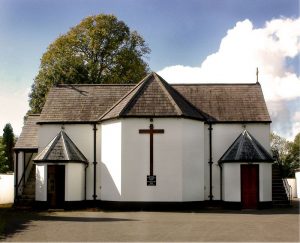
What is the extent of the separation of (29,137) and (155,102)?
10227mm

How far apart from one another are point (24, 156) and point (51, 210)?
22.7ft

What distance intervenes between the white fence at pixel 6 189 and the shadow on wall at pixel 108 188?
476 inches

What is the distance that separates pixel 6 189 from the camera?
3909 centimetres

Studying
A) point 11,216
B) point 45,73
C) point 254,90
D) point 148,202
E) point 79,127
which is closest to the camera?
point 11,216

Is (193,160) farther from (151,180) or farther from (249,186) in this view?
(249,186)

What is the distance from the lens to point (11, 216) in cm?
2453

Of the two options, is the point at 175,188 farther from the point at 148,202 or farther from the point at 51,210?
the point at 51,210

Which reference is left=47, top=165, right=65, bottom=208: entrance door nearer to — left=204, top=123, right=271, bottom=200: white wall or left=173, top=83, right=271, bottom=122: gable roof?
left=204, top=123, right=271, bottom=200: white wall

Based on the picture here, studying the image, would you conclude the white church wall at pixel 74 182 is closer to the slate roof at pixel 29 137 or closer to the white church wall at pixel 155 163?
the white church wall at pixel 155 163

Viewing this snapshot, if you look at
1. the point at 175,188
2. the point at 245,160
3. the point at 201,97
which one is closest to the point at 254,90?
the point at 201,97

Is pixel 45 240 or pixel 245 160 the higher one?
pixel 245 160

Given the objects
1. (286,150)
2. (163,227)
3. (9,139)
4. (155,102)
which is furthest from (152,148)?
(286,150)

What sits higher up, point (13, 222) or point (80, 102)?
point (80, 102)

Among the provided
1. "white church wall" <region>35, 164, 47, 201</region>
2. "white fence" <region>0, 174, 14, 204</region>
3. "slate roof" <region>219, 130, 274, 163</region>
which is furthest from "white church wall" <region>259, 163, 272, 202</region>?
"white fence" <region>0, 174, 14, 204</region>
